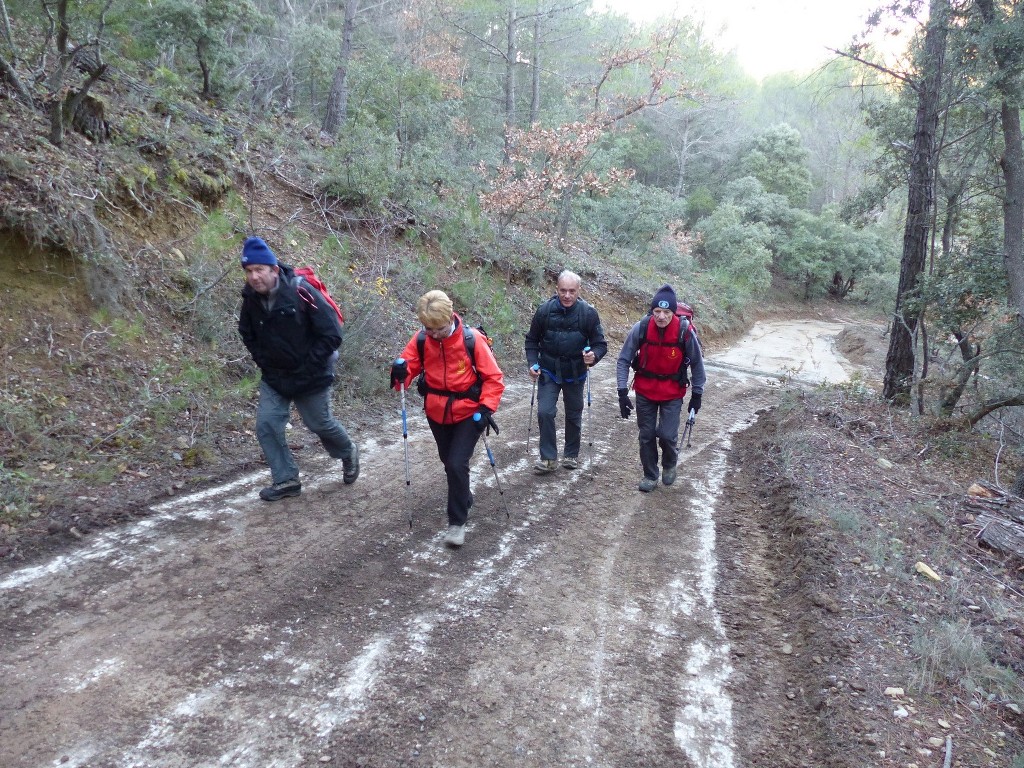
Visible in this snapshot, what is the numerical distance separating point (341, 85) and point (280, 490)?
1414 cm

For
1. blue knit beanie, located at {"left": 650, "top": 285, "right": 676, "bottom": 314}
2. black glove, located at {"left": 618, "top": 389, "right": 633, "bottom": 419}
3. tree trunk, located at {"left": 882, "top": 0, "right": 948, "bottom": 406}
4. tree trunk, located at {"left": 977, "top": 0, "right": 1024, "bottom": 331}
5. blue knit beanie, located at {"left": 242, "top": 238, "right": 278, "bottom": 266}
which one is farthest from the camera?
A: tree trunk, located at {"left": 882, "top": 0, "right": 948, "bottom": 406}

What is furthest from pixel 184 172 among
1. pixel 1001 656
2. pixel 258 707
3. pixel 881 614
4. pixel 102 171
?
pixel 1001 656

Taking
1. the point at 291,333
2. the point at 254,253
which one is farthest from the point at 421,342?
the point at 254,253

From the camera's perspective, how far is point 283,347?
5.14 metres

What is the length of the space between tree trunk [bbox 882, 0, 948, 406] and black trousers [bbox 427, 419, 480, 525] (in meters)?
9.62

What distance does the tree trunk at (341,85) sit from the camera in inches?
642

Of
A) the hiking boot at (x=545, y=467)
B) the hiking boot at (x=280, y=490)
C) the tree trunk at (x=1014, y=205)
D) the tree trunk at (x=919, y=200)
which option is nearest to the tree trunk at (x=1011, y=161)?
the tree trunk at (x=1014, y=205)

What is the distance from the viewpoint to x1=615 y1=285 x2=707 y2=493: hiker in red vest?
6496mm

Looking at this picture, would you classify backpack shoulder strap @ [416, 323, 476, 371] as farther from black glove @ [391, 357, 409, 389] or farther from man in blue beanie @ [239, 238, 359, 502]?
man in blue beanie @ [239, 238, 359, 502]

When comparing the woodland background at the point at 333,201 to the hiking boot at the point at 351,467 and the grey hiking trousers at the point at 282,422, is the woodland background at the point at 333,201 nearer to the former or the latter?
the grey hiking trousers at the point at 282,422

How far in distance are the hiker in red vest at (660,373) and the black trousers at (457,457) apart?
2118 mm

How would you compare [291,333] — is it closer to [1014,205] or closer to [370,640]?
[370,640]

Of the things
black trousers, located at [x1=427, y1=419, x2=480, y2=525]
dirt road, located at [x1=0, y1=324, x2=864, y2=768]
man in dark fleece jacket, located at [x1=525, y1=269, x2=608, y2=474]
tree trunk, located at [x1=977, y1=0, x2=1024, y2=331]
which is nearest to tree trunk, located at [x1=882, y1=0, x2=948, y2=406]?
tree trunk, located at [x1=977, y1=0, x2=1024, y2=331]

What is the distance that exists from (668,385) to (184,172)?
7323mm
